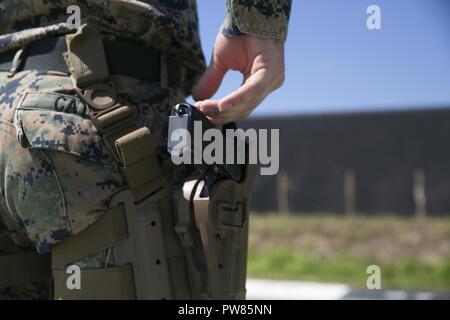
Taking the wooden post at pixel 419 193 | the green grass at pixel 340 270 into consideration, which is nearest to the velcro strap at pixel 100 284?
the green grass at pixel 340 270

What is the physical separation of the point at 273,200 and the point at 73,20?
11.6 m

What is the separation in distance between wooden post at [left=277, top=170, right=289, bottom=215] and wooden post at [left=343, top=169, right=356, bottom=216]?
112 centimetres

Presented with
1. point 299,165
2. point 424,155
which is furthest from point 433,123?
point 299,165

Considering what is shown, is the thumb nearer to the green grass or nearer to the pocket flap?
the pocket flap

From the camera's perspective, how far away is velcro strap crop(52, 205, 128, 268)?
1.42 meters

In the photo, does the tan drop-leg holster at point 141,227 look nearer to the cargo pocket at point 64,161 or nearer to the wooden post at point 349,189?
the cargo pocket at point 64,161

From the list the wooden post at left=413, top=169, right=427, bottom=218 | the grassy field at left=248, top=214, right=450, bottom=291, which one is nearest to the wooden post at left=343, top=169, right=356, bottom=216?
the wooden post at left=413, top=169, right=427, bottom=218

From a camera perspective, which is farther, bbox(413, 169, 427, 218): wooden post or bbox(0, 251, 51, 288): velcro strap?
bbox(413, 169, 427, 218): wooden post

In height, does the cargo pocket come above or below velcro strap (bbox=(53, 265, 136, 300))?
above

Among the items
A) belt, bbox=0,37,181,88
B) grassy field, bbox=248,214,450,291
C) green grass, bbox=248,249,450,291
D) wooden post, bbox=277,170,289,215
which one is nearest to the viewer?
belt, bbox=0,37,181,88

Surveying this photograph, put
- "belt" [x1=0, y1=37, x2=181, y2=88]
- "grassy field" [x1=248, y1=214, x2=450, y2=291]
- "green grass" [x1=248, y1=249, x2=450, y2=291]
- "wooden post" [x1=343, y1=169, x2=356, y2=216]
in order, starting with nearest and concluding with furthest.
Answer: "belt" [x1=0, y1=37, x2=181, y2=88] → "green grass" [x1=248, y1=249, x2=450, y2=291] → "grassy field" [x1=248, y1=214, x2=450, y2=291] → "wooden post" [x1=343, y1=169, x2=356, y2=216]
